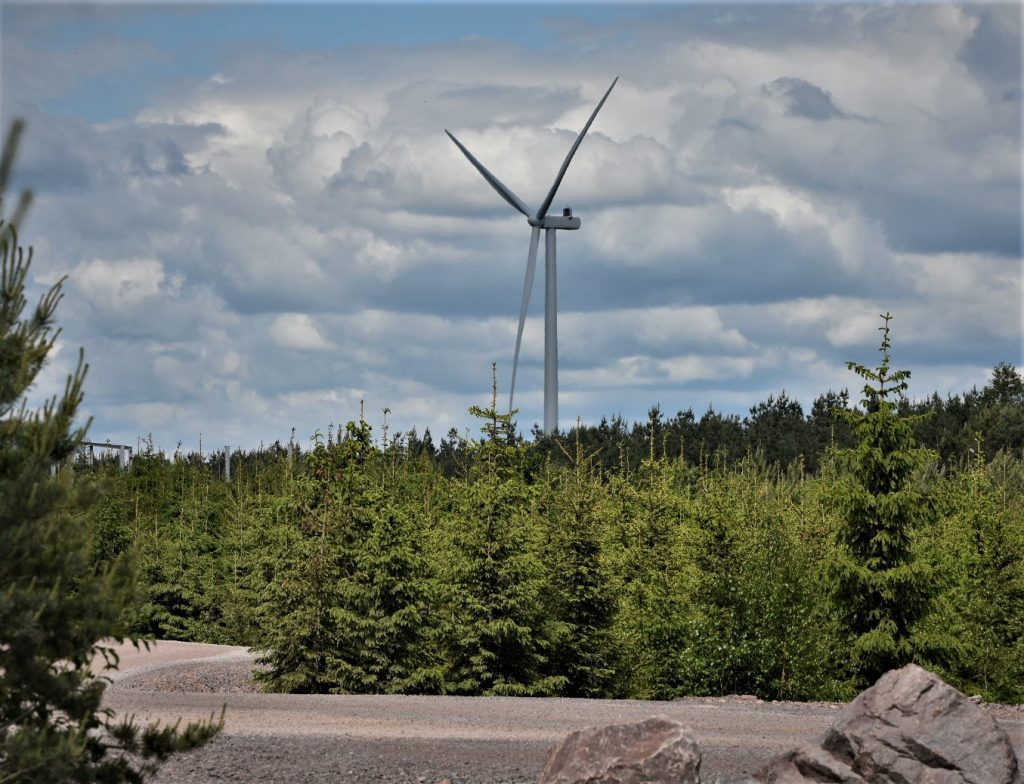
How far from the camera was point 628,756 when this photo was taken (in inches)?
452

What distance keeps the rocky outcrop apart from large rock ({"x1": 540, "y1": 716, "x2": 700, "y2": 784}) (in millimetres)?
10

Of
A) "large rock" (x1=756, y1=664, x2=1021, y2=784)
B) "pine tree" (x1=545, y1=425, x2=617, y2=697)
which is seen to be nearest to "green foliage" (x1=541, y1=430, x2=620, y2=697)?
"pine tree" (x1=545, y1=425, x2=617, y2=697)

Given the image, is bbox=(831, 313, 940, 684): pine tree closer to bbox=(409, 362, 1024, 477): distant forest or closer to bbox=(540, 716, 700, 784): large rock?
bbox=(540, 716, 700, 784): large rock

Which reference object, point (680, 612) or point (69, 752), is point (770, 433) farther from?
point (69, 752)

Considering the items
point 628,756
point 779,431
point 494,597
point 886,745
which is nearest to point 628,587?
point 494,597

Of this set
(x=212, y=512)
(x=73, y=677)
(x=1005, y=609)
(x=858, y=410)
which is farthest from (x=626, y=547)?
(x=73, y=677)

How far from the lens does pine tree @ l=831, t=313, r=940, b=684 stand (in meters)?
25.0

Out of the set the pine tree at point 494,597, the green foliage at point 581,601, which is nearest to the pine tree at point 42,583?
the pine tree at point 494,597

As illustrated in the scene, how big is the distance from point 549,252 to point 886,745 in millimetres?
Result: 47641

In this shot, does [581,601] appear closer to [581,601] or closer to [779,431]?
[581,601]

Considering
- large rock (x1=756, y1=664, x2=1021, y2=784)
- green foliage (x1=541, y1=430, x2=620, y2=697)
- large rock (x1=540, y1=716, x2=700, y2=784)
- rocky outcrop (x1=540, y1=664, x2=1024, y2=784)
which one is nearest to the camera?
large rock (x1=540, y1=716, x2=700, y2=784)

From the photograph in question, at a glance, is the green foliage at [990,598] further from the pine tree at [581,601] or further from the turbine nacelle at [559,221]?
the turbine nacelle at [559,221]

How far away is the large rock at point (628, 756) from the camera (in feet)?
37.3

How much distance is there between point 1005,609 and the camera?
30.1 meters
